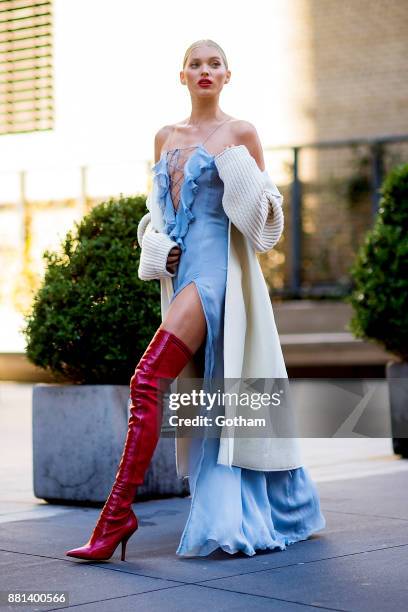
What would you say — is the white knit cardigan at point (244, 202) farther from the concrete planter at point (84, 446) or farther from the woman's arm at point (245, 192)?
the concrete planter at point (84, 446)

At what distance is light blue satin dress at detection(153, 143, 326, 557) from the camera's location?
4.51 m

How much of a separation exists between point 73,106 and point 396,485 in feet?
40.6

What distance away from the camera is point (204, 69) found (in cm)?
468

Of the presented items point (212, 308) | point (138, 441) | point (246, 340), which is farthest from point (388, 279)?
point (138, 441)

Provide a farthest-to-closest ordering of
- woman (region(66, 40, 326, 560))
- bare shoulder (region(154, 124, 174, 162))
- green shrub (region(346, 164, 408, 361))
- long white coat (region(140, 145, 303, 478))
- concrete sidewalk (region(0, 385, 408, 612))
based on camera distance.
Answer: green shrub (region(346, 164, 408, 361))
bare shoulder (region(154, 124, 174, 162))
long white coat (region(140, 145, 303, 478))
woman (region(66, 40, 326, 560))
concrete sidewalk (region(0, 385, 408, 612))

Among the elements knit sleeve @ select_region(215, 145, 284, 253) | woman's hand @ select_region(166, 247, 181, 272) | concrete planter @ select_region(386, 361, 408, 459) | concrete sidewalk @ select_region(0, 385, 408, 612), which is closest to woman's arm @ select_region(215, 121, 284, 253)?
knit sleeve @ select_region(215, 145, 284, 253)

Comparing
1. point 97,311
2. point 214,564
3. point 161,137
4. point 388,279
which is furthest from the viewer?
point 388,279

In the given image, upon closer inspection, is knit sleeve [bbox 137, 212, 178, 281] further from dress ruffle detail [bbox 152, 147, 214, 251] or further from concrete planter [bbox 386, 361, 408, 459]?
concrete planter [bbox 386, 361, 408, 459]

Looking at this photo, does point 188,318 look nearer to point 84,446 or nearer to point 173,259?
point 173,259

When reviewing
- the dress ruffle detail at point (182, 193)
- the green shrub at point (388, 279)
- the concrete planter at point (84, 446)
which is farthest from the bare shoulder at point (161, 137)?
the green shrub at point (388, 279)

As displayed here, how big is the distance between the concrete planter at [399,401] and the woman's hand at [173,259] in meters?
3.17

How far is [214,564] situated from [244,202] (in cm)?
139

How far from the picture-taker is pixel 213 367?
4.70m

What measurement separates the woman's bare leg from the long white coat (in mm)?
109
